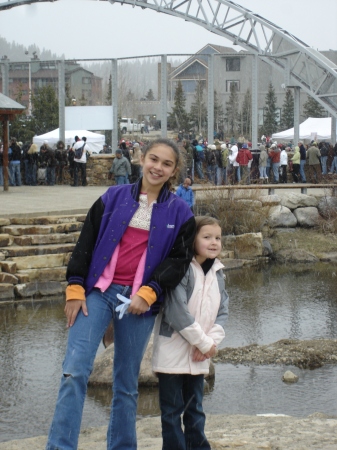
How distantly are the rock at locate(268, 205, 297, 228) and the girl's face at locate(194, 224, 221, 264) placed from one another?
16860mm

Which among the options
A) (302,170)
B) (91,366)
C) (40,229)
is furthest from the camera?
(302,170)

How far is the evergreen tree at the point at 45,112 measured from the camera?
33.3 metres

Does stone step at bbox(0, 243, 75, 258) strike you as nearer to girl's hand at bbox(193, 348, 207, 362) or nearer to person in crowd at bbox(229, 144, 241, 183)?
girl's hand at bbox(193, 348, 207, 362)

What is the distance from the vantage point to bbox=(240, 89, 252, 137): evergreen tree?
2841 cm

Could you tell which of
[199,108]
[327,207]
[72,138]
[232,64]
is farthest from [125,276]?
[72,138]

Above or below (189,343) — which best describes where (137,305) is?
above

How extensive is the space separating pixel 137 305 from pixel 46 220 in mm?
11777

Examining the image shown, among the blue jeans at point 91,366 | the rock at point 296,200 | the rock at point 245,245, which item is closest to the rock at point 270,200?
the rock at point 296,200

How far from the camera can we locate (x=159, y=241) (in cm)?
452

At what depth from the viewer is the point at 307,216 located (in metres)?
22.1

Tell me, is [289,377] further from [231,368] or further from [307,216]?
[307,216]

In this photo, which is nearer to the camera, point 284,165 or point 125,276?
point 125,276

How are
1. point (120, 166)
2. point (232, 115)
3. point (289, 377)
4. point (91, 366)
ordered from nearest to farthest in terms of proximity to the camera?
point (91, 366) < point (289, 377) < point (120, 166) < point (232, 115)

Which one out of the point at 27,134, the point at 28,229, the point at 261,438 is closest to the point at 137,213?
the point at 261,438
